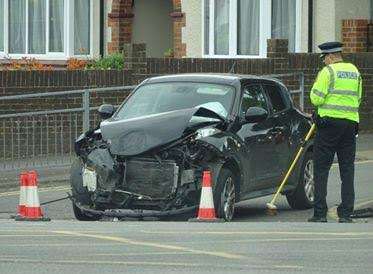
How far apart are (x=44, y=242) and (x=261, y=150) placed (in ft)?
13.0

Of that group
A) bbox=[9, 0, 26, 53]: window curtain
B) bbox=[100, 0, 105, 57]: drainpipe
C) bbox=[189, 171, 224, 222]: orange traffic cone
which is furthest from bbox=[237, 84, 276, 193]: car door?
bbox=[9, 0, 26, 53]: window curtain

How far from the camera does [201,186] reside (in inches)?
485

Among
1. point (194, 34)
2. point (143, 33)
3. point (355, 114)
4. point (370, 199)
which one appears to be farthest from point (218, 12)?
point (355, 114)

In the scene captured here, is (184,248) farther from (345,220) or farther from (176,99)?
(176,99)

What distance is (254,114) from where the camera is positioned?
13.4 metres

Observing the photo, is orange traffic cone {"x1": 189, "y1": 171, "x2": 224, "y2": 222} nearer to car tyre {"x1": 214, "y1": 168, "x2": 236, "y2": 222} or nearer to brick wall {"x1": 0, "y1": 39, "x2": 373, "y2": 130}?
car tyre {"x1": 214, "y1": 168, "x2": 236, "y2": 222}

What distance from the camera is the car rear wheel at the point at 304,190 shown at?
14.6 metres

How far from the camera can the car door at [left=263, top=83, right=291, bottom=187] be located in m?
14.0

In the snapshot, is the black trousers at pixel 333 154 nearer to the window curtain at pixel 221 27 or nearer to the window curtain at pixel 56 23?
the window curtain at pixel 221 27

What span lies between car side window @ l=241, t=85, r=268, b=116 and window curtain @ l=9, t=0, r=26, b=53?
42.2 feet

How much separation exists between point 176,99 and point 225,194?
149 cm

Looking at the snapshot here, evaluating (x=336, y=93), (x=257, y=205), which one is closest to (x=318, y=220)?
(x=336, y=93)

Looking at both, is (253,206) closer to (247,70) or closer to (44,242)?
(44,242)

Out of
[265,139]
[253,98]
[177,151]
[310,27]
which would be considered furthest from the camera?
[310,27]
